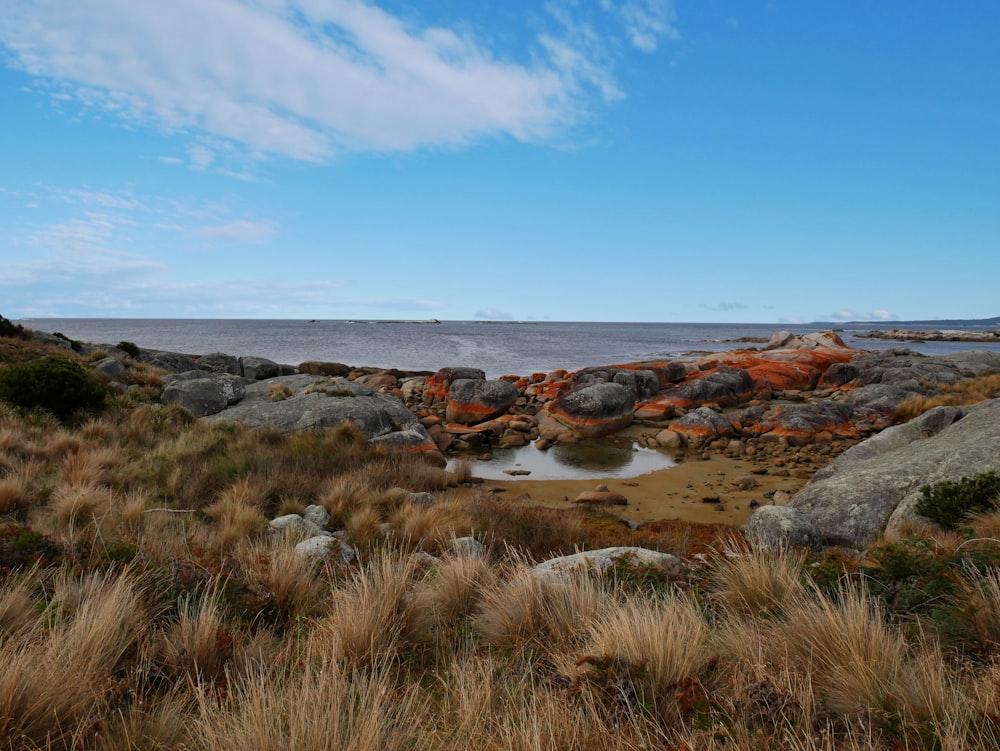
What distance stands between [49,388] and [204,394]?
441 centimetres

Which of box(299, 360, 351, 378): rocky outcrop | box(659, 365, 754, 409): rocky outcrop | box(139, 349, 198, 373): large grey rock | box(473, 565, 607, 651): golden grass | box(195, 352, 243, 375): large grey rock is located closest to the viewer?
box(473, 565, 607, 651): golden grass

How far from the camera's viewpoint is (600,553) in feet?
17.3

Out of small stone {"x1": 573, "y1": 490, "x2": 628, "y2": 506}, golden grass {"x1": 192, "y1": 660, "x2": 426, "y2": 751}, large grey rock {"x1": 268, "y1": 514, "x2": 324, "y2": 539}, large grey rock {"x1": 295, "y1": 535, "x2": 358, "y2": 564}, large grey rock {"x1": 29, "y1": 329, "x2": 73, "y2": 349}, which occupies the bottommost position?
small stone {"x1": 573, "y1": 490, "x2": 628, "y2": 506}

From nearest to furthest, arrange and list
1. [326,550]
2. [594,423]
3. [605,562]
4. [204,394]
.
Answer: [605,562], [326,550], [204,394], [594,423]

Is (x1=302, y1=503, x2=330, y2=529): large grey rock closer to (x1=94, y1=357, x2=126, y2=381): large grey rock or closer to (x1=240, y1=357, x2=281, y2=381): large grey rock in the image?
(x1=94, y1=357, x2=126, y2=381): large grey rock

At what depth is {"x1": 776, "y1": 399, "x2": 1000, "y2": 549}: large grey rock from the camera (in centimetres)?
731

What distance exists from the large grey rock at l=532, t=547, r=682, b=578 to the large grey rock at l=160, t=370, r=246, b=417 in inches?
535

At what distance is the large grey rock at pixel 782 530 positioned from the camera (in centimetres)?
691

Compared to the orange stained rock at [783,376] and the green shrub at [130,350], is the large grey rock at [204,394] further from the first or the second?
the orange stained rock at [783,376]

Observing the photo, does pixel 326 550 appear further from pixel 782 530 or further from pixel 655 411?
pixel 655 411

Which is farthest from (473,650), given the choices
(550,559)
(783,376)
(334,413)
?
(783,376)

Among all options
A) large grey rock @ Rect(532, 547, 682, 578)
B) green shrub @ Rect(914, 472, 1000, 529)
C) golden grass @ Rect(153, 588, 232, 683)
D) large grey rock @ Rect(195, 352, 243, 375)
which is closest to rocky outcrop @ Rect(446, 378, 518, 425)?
large grey rock @ Rect(195, 352, 243, 375)

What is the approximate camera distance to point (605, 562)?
4.92 metres

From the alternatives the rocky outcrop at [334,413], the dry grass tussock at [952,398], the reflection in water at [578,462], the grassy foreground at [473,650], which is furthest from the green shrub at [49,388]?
the dry grass tussock at [952,398]
